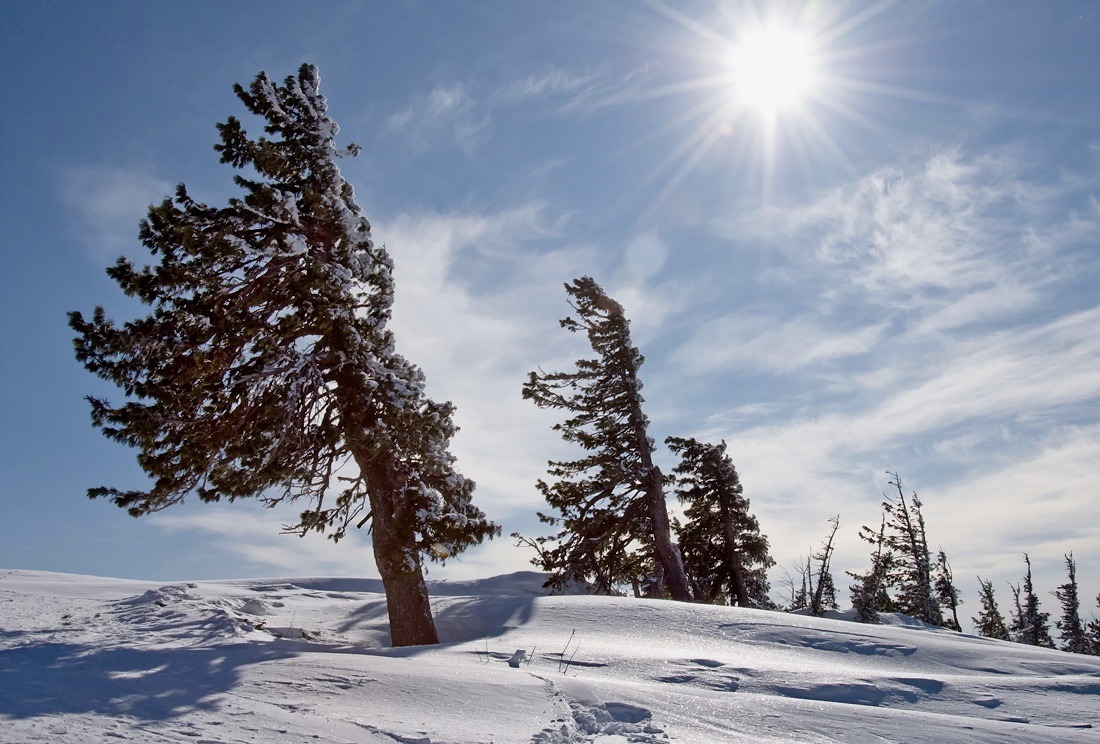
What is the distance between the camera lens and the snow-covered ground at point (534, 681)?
14.4 ft

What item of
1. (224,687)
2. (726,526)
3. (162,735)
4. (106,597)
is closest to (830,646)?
(224,687)

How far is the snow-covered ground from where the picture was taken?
4.38 meters

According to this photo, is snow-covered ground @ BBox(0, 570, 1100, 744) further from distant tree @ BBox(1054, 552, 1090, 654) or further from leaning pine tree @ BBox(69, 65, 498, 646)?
distant tree @ BBox(1054, 552, 1090, 654)

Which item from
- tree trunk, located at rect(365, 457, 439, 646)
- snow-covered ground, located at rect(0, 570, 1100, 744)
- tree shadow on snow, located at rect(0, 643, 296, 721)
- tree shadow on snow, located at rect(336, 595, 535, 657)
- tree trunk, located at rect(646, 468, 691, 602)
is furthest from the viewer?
tree trunk, located at rect(646, 468, 691, 602)

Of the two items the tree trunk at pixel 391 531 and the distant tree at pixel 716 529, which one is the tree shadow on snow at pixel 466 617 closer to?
the tree trunk at pixel 391 531

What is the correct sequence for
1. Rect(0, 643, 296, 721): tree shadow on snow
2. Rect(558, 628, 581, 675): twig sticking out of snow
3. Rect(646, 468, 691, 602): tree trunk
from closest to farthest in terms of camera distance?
Rect(0, 643, 296, 721): tree shadow on snow → Rect(558, 628, 581, 675): twig sticking out of snow → Rect(646, 468, 691, 602): tree trunk

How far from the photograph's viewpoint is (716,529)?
27328 mm

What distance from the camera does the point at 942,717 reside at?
564 cm

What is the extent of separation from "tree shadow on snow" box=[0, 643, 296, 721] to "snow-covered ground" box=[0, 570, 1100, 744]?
0.02 meters

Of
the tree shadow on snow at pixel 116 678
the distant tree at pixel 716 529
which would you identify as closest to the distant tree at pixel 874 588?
the distant tree at pixel 716 529

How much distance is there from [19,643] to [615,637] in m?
7.05

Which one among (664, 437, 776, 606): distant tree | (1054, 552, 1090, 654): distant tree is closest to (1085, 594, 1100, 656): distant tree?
(1054, 552, 1090, 654): distant tree

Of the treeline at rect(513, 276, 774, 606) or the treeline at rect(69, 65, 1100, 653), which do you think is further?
the treeline at rect(513, 276, 774, 606)

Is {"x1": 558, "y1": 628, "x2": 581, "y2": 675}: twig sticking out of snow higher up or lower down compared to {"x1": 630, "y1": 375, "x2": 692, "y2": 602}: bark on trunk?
lower down
